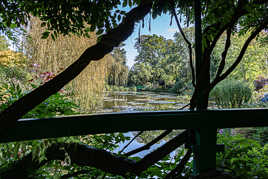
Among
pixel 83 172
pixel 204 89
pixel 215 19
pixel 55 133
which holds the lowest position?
pixel 83 172

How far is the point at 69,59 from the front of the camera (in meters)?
1.75

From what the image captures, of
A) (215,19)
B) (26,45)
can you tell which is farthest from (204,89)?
(26,45)

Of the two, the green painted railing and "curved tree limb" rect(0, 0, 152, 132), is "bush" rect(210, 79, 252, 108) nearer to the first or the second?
the green painted railing

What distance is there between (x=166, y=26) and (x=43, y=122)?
75 centimetres

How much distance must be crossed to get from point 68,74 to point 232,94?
3.86 meters

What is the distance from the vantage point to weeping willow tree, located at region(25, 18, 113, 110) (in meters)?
1.66

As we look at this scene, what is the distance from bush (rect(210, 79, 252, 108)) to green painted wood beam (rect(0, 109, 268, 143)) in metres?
3.22

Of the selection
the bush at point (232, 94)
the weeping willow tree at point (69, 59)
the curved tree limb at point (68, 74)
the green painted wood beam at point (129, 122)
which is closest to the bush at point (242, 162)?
the green painted wood beam at point (129, 122)

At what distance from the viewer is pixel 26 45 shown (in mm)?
1781

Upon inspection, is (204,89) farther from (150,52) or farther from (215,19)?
(150,52)

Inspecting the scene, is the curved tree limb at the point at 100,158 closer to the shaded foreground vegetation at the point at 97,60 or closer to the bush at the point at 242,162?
the shaded foreground vegetation at the point at 97,60

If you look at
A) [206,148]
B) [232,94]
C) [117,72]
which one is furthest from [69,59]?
[232,94]

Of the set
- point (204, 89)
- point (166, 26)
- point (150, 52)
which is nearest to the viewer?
point (204, 89)

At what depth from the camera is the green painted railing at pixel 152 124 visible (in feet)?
1.37
